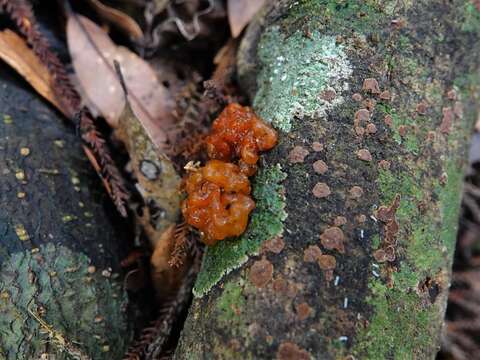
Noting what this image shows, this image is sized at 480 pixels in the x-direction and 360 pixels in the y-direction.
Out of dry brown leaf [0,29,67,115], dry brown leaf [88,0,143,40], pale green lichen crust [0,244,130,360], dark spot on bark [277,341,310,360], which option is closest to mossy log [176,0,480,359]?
dark spot on bark [277,341,310,360]

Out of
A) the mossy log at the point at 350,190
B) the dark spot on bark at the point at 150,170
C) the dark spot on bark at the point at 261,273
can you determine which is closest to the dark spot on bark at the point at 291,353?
the mossy log at the point at 350,190

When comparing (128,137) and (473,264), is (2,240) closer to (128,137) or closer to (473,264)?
(128,137)

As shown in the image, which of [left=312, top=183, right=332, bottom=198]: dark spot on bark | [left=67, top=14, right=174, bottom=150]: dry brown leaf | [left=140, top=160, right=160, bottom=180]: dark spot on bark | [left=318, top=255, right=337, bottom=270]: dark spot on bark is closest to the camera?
[left=318, top=255, right=337, bottom=270]: dark spot on bark

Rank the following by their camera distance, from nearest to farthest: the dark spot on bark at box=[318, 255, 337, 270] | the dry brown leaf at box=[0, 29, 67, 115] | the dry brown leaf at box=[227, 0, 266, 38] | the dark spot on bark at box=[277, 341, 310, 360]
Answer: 1. the dark spot on bark at box=[277, 341, 310, 360]
2. the dark spot on bark at box=[318, 255, 337, 270]
3. the dry brown leaf at box=[0, 29, 67, 115]
4. the dry brown leaf at box=[227, 0, 266, 38]

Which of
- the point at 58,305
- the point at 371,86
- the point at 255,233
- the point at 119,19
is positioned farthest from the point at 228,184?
the point at 119,19

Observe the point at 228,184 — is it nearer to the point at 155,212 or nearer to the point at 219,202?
the point at 219,202

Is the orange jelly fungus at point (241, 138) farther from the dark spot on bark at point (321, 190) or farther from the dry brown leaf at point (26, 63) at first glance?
the dry brown leaf at point (26, 63)

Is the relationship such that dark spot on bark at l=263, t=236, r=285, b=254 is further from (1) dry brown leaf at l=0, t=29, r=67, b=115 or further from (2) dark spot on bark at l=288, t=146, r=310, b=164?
(1) dry brown leaf at l=0, t=29, r=67, b=115
